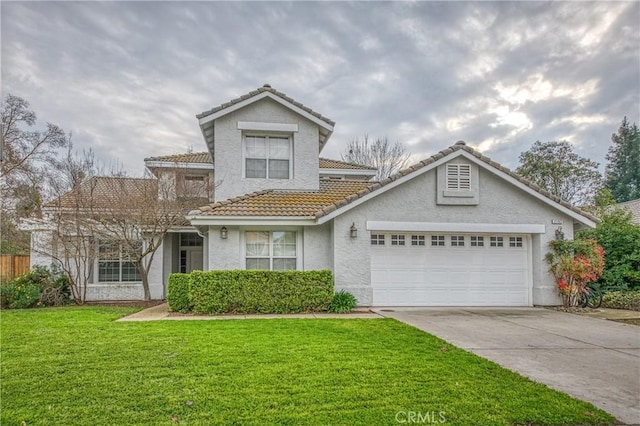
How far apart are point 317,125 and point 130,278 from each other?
10.3 meters

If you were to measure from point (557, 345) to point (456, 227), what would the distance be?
19.6 ft

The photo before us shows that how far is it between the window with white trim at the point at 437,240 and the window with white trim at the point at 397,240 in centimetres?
112

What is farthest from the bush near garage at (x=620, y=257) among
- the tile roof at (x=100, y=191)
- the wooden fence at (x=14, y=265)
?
the wooden fence at (x=14, y=265)

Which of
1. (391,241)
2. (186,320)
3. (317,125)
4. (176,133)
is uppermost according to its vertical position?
(176,133)

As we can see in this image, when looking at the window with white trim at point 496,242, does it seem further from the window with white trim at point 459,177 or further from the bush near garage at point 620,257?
the bush near garage at point 620,257

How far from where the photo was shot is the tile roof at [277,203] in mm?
12781

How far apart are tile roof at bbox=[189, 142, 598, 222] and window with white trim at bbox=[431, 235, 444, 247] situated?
Result: 8.27ft

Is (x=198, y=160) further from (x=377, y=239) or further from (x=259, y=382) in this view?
(x=259, y=382)

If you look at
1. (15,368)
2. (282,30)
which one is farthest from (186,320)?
(282,30)

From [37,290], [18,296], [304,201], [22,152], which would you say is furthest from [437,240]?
[22,152]

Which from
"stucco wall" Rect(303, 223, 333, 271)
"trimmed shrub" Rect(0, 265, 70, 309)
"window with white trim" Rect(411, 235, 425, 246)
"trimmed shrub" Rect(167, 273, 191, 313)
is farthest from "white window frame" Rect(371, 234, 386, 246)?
"trimmed shrub" Rect(0, 265, 70, 309)

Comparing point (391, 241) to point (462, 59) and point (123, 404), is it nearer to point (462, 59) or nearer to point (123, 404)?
point (462, 59)

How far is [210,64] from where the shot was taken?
16359 mm

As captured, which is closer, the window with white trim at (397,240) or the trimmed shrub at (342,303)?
the trimmed shrub at (342,303)
